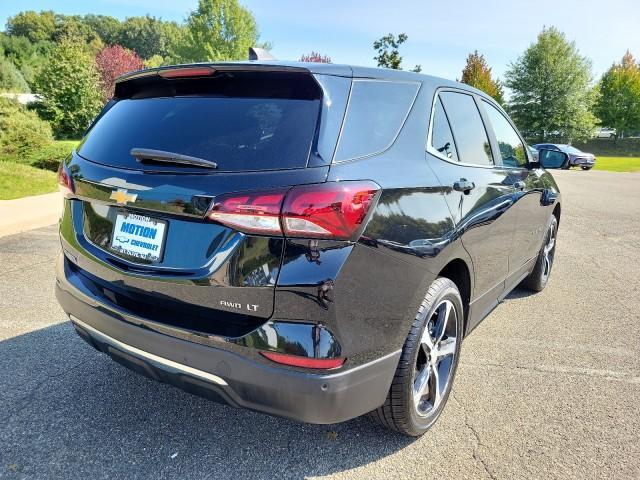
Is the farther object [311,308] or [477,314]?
Result: [477,314]

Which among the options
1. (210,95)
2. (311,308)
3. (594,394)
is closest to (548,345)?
(594,394)

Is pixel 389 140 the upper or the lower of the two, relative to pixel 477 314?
upper

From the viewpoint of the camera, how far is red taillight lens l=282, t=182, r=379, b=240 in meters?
1.74

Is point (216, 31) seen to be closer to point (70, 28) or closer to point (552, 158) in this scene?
point (552, 158)

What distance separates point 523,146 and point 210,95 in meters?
2.96

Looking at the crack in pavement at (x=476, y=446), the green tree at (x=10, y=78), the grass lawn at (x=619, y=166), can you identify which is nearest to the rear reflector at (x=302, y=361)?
the crack in pavement at (x=476, y=446)

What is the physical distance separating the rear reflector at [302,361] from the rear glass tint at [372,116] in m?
0.76

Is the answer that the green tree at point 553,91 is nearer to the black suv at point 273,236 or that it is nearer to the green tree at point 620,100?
the green tree at point 620,100

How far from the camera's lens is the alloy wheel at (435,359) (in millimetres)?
2451

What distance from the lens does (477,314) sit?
121 inches

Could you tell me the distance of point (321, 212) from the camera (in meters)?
1.75

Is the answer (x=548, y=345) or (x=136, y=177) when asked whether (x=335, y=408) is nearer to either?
(x=136, y=177)

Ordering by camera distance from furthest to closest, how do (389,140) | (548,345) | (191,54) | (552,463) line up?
(191,54) < (548,345) < (552,463) < (389,140)

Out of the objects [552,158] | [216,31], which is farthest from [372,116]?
[216,31]
